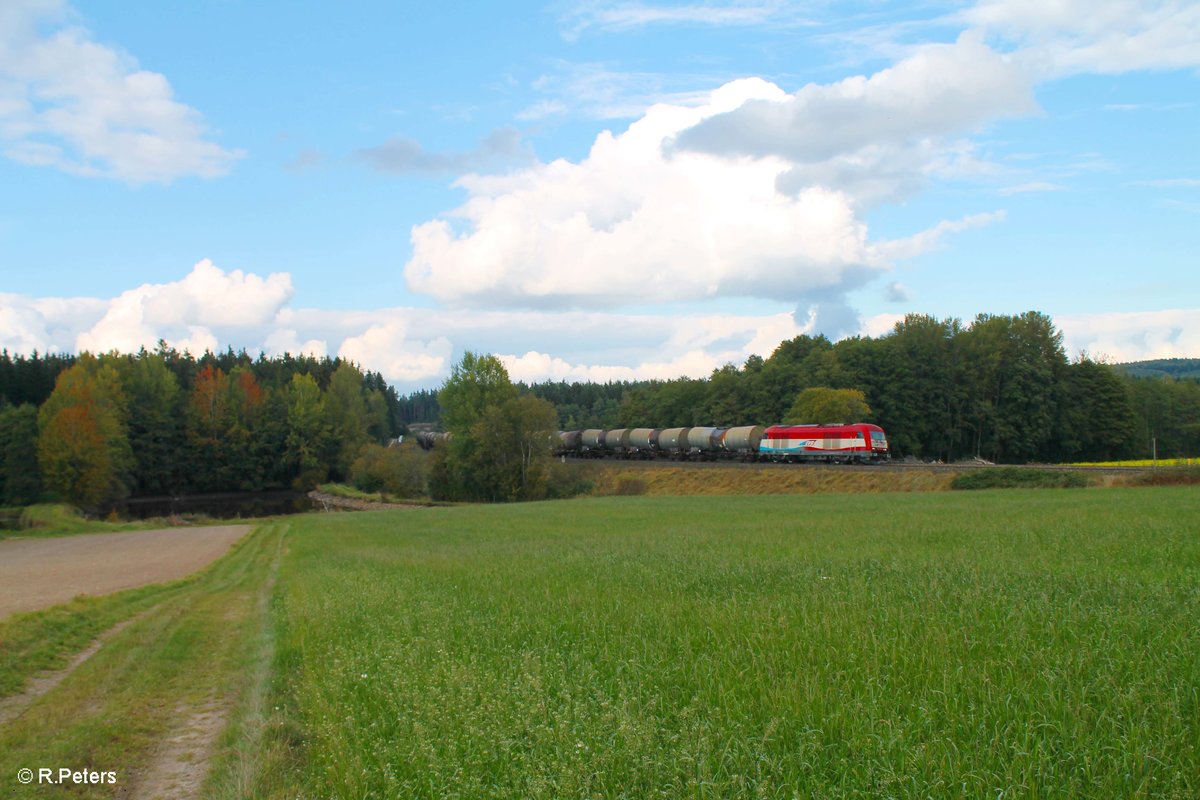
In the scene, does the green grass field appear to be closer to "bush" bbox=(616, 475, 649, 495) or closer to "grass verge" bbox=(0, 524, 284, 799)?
"grass verge" bbox=(0, 524, 284, 799)

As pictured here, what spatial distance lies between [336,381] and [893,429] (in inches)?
3564

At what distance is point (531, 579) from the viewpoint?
566 inches

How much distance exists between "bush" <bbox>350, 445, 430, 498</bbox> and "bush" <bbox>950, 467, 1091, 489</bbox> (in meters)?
65.3

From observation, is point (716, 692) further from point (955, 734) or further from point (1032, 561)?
point (1032, 561)

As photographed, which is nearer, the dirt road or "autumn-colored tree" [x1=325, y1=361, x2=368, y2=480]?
the dirt road

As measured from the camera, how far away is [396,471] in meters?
103

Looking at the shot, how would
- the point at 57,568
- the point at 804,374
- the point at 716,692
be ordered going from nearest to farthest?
the point at 716,692, the point at 57,568, the point at 804,374

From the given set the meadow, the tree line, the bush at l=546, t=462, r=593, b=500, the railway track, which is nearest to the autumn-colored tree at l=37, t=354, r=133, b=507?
the tree line

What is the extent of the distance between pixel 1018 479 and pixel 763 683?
173 feet

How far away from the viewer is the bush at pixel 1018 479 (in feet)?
162

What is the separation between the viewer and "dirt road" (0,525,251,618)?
76.8ft

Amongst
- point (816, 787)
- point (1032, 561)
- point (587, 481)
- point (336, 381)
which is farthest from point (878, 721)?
point (336, 381)

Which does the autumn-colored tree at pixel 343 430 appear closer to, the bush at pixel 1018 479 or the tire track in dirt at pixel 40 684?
the bush at pixel 1018 479

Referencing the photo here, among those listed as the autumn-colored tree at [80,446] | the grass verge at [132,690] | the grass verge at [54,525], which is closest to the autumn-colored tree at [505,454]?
the grass verge at [54,525]
